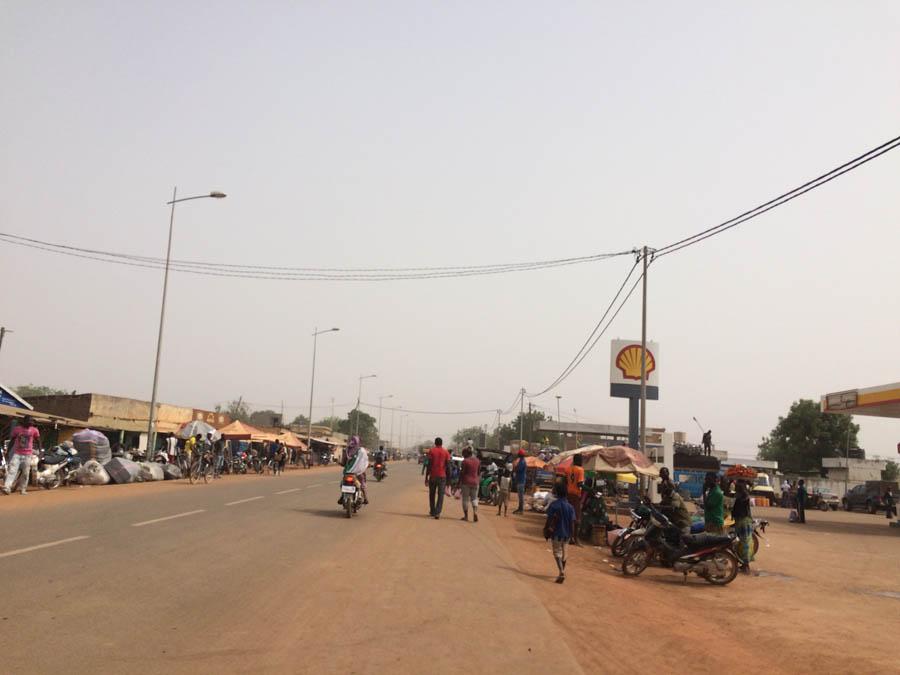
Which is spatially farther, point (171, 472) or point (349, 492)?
point (171, 472)

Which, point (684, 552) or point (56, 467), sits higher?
point (56, 467)

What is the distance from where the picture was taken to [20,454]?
61.4 feet

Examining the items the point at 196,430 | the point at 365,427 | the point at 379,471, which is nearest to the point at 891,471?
the point at 379,471

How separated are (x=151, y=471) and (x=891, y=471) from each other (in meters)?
84.9

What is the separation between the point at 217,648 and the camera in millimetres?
5969

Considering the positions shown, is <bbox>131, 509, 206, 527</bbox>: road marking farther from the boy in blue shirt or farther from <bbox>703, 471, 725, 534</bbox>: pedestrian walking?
<bbox>703, 471, 725, 534</bbox>: pedestrian walking

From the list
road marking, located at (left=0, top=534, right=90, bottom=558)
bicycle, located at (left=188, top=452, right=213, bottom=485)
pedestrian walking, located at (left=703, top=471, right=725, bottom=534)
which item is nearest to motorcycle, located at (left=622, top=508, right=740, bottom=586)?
pedestrian walking, located at (left=703, top=471, right=725, bottom=534)

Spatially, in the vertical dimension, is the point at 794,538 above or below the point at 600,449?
below

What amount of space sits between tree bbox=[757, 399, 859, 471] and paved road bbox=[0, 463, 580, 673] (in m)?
83.2

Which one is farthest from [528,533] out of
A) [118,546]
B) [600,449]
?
[118,546]

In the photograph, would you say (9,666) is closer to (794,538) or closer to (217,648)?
(217,648)

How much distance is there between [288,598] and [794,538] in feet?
69.4

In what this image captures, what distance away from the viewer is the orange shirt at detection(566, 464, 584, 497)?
56.0 ft

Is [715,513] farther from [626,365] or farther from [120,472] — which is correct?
[626,365]
